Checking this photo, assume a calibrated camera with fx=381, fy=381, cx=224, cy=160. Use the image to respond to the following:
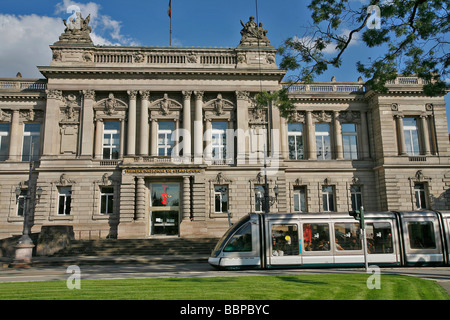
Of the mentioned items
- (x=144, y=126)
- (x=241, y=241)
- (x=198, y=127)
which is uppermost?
(x=144, y=126)

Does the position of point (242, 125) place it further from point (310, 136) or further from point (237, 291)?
point (237, 291)

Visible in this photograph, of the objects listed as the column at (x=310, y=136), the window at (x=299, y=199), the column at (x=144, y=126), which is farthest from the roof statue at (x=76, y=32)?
the window at (x=299, y=199)

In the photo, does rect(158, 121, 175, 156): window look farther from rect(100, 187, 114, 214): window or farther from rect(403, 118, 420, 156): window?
rect(403, 118, 420, 156): window

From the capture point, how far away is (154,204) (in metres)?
36.0

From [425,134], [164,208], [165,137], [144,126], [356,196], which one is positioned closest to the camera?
[164,208]

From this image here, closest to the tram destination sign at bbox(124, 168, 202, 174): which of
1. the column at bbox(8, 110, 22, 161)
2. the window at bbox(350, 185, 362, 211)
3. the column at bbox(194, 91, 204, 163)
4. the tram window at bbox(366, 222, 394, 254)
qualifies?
the column at bbox(194, 91, 204, 163)

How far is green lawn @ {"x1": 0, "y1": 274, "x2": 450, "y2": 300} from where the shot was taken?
9.88 meters

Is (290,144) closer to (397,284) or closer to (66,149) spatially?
(66,149)

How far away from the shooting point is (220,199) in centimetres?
3694

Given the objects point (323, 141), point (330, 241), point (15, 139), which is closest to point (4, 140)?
point (15, 139)

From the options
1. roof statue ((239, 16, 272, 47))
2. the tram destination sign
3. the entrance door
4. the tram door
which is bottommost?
the tram door

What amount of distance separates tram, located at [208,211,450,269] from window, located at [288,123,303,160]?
20322 mm

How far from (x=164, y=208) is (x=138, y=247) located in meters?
6.00
